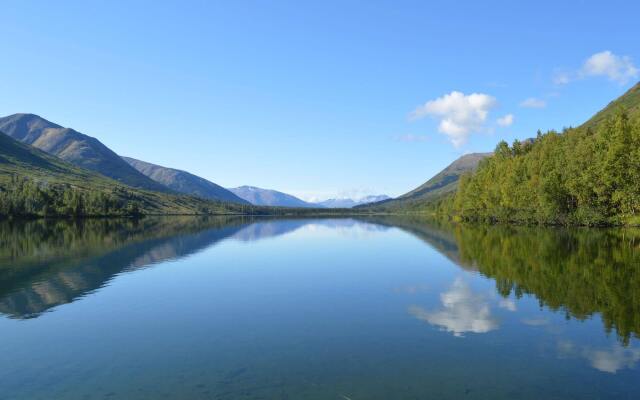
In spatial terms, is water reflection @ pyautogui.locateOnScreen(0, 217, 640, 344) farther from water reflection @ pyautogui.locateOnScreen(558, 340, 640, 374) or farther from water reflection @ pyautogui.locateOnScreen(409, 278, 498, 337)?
water reflection @ pyautogui.locateOnScreen(558, 340, 640, 374)

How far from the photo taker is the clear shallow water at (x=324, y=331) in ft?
57.1

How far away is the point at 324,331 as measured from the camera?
1010 inches

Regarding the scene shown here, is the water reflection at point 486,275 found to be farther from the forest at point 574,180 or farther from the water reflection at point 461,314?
the forest at point 574,180

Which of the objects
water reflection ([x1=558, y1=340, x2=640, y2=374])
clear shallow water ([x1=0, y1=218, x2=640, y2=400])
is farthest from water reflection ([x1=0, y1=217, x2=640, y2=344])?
water reflection ([x1=558, y1=340, x2=640, y2=374])

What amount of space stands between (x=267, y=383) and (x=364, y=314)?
45.1 ft

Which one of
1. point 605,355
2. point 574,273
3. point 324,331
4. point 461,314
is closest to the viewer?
point 605,355

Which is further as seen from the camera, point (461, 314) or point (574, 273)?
point (574, 273)

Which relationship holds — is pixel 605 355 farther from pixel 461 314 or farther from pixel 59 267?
pixel 59 267

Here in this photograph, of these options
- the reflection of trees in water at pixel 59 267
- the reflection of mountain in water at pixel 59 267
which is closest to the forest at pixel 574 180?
the reflection of mountain in water at pixel 59 267

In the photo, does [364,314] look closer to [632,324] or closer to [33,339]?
[632,324]

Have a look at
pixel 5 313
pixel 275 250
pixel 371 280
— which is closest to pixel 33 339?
pixel 5 313

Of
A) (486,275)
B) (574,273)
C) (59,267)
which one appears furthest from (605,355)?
(59,267)

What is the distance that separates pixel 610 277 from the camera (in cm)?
3994

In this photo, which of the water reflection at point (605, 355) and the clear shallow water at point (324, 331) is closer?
the clear shallow water at point (324, 331)
